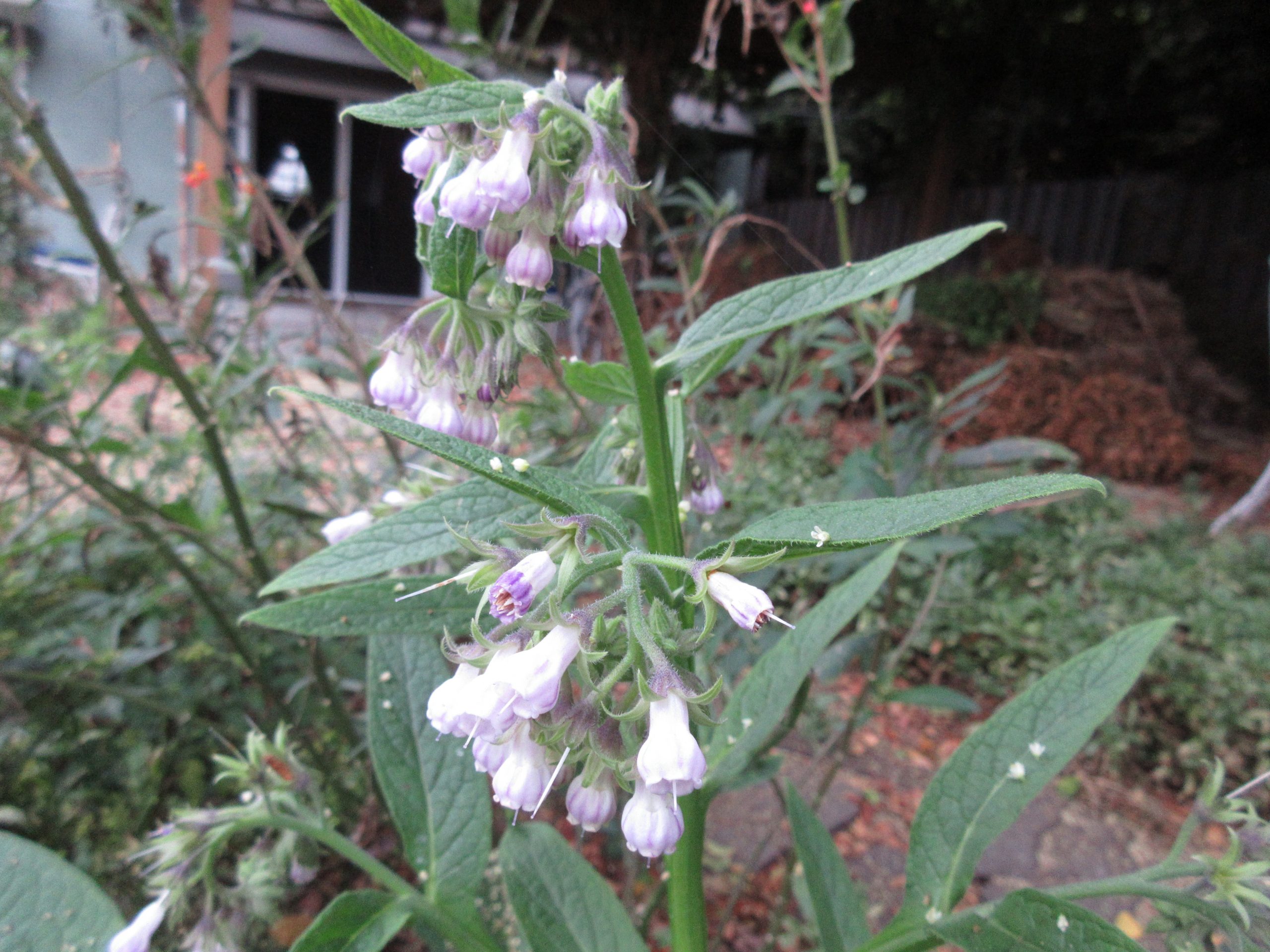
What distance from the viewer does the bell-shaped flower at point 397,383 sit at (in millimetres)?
852

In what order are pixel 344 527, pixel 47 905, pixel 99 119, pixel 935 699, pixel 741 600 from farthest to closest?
pixel 99 119 < pixel 935 699 < pixel 344 527 < pixel 47 905 < pixel 741 600

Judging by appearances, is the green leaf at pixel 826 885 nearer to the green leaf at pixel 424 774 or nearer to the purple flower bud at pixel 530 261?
the green leaf at pixel 424 774

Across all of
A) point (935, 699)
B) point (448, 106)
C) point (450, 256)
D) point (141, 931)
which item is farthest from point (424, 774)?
point (935, 699)

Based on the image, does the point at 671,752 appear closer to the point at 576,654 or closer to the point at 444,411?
the point at 576,654

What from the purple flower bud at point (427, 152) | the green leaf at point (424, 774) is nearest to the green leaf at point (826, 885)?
the green leaf at point (424, 774)

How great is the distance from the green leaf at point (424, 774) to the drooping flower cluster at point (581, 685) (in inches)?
14.5

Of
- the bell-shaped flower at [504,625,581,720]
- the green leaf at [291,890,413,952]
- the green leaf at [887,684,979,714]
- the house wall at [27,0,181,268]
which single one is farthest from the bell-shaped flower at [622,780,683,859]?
the house wall at [27,0,181,268]

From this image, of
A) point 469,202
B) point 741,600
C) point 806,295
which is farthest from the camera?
point 806,295

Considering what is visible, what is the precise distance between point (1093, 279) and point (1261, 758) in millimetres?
5349

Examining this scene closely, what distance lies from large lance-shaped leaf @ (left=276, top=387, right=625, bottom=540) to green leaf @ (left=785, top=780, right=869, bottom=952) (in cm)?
59

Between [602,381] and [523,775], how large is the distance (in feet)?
1.31

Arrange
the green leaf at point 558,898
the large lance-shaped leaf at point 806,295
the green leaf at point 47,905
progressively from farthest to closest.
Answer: the green leaf at point 558,898 → the green leaf at point 47,905 → the large lance-shaped leaf at point 806,295

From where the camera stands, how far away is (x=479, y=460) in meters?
0.52

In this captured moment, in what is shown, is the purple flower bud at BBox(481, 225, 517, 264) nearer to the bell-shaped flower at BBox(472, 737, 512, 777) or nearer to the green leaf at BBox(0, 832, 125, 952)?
the bell-shaped flower at BBox(472, 737, 512, 777)
